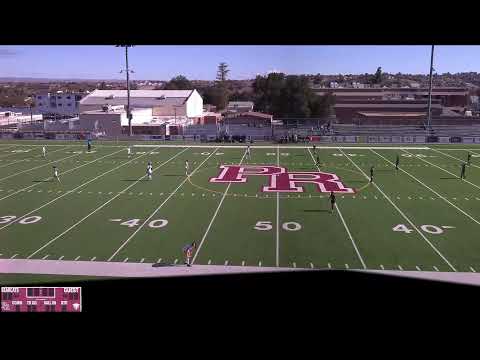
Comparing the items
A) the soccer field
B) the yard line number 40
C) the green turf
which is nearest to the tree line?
the soccer field

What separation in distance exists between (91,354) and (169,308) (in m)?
1.57

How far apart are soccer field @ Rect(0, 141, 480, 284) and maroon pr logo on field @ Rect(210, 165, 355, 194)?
176 millimetres

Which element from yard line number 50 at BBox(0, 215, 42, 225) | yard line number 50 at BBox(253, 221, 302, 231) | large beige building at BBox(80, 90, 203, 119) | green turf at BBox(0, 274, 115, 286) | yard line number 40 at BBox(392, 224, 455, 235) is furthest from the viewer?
Answer: large beige building at BBox(80, 90, 203, 119)

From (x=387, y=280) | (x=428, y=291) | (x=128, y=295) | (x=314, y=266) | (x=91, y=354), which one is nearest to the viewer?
(x=91, y=354)

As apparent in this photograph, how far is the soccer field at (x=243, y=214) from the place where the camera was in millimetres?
13328

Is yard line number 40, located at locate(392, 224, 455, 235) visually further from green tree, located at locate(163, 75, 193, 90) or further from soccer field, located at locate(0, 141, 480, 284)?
green tree, located at locate(163, 75, 193, 90)

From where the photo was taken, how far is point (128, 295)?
8.01 metres

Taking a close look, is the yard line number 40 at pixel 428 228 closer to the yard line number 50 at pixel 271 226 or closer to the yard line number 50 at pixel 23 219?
the yard line number 50 at pixel 271 226

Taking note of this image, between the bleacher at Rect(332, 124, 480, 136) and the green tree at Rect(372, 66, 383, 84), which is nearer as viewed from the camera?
the bleacher at Rect(332, 124, 480, 136)
